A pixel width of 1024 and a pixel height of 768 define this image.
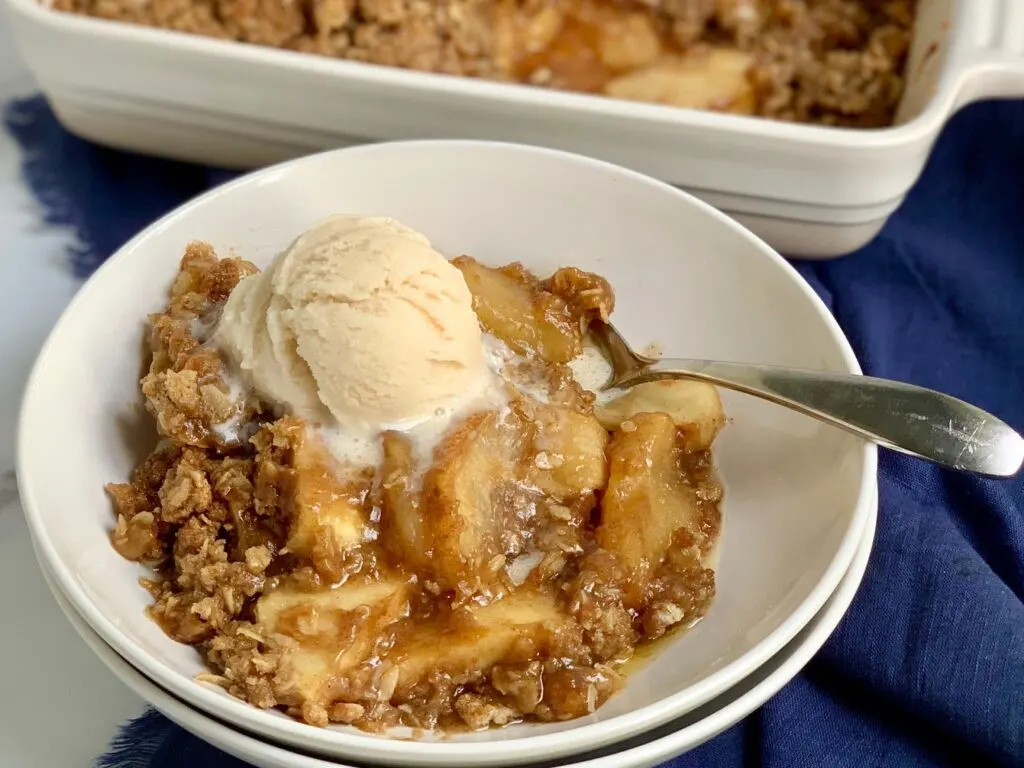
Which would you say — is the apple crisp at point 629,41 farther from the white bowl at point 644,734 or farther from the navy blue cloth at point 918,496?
the white bowl at point 644,734

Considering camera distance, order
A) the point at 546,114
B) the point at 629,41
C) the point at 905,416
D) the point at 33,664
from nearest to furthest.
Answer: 1. the point at 905,416
2. the point at 33,664
3. the point at 546,114
4. the point at 629,41

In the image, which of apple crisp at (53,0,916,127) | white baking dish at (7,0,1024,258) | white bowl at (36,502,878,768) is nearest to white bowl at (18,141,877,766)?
white bowl at (36,502,878,768)

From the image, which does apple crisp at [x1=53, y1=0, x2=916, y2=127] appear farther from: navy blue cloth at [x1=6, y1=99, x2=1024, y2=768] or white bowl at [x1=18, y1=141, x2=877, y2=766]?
white bowl at [x1=18, y1=141, x2=877, y2=766]

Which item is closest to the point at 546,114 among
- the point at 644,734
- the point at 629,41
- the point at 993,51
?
the point at 629,41

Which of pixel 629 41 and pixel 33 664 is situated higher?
pixel 629 41

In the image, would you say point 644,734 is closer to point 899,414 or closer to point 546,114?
point 899,414
